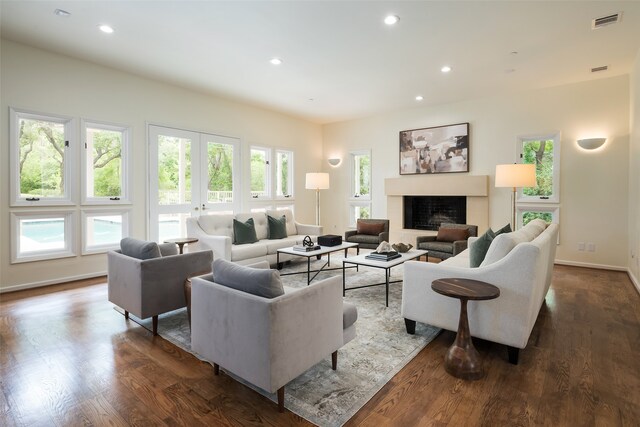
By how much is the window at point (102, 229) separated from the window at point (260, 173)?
8.07 feet

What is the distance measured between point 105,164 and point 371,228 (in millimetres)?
4312

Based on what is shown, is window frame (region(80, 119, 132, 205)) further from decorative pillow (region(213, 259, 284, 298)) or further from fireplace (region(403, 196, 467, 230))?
fireplace (region(403, 196, 467, 230))

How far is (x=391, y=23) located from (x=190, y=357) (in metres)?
3.60

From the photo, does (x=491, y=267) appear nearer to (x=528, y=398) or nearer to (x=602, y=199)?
(x=528, y=398)

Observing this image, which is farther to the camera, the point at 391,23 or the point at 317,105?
the point at 317,105

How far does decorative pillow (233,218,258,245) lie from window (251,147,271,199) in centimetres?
183

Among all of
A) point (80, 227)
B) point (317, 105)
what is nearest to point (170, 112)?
point (80, 227)

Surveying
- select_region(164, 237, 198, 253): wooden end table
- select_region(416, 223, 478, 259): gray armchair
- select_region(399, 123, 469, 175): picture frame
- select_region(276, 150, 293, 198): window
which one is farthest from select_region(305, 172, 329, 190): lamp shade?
select_region(164, 237, 198, 253): wooden end table

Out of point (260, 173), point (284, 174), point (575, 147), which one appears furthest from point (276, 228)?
point (575, 147)

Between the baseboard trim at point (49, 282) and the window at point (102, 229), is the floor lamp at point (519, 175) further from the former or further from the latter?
the baseboard trim at point (49, 282)

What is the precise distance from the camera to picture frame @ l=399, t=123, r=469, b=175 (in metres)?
6.33

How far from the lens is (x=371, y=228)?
6.02 meters

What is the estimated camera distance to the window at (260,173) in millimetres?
6852

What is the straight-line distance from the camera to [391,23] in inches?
135
